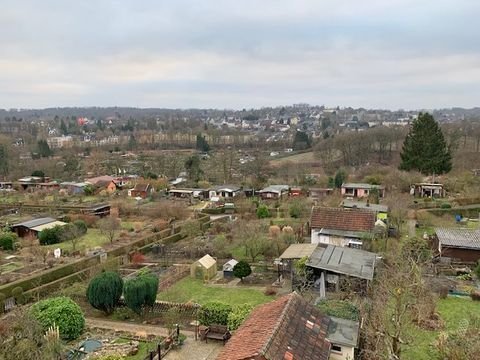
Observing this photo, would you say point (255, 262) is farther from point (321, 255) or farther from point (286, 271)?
point (321, 255)

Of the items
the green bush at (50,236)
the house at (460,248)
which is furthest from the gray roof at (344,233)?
the green bush at (50,236)

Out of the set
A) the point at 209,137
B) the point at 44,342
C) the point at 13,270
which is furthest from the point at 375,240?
the point at 209,137

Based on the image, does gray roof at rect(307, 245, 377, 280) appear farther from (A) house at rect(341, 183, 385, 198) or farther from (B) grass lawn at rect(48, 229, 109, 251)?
(A) house at rect(341, 183, 385, 198)

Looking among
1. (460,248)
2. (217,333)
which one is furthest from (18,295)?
(460,248)

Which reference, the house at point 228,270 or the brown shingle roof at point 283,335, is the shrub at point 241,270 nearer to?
the house at point 228,270

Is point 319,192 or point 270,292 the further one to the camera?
point 319,192

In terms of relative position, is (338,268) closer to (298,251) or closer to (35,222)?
(298,251)
